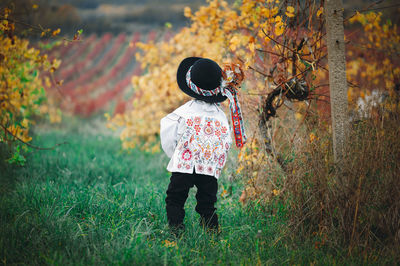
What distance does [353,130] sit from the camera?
9.68 ft

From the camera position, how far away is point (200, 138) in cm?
280

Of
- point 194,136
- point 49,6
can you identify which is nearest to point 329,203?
point 194,136

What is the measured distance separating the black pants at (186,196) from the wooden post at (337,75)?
1.07m

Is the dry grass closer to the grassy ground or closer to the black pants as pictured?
the grassy ground

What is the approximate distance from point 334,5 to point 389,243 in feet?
6.20

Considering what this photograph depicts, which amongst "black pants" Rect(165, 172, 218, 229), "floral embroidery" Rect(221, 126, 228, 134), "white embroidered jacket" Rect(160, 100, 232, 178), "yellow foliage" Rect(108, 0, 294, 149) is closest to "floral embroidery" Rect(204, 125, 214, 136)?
"white embroidered jacket" Rect(160, 100, 232, 178)

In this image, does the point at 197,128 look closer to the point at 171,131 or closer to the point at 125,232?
the point at 171,131

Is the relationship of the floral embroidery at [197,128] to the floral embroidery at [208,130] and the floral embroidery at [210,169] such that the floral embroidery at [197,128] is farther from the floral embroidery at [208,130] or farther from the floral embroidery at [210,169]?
the floral embroidery at [210,169]

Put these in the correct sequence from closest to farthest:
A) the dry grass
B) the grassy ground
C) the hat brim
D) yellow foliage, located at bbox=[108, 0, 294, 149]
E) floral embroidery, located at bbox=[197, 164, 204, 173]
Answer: the grassy ground → the dry grass → floral embroidery, located at bbox=[197, 164, 204, 173] → the hat brim → yellow foliage, located at bbox=[108, 0, 294, 149]

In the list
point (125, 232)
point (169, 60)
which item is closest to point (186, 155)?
point (125, 232)

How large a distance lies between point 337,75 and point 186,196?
5.19 ft

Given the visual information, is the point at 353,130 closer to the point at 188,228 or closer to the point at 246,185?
the point at 246,185

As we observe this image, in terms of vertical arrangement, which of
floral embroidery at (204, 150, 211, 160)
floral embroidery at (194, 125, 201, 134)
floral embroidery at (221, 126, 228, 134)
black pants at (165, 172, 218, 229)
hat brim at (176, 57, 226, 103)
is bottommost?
black pants at (165, 172, 218, 229)

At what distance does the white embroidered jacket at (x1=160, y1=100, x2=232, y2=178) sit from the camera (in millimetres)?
2787
